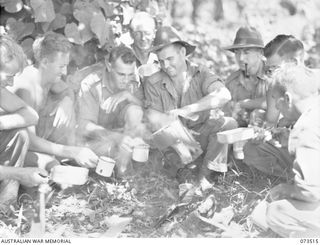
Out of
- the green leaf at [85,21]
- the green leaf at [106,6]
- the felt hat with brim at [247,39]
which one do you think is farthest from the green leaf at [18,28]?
the felt hat with brim at [247,39]

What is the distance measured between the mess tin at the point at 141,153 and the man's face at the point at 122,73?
1.22ft

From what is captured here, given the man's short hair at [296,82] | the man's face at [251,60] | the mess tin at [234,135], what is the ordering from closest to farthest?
the man's short hair at [296,82], the mess tin at [234,135], the man's face at [251,60]

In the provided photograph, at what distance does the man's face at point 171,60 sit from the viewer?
12.8ft

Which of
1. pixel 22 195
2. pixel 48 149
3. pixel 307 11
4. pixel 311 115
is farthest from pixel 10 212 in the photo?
pixel 307 11

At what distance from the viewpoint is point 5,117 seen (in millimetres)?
3660

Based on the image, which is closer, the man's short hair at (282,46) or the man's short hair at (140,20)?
the man's short hair at (282,46)

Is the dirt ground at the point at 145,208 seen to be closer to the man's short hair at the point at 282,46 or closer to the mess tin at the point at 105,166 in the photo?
the mess tin at the point at 105,166

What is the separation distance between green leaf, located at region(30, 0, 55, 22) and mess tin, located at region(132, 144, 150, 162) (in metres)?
0.96

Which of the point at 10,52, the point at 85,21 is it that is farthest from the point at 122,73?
the point at 10,52

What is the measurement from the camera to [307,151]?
348 centimetres

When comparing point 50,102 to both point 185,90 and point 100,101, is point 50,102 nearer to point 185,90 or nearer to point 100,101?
point 100,101

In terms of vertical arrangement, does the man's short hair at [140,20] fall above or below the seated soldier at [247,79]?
above

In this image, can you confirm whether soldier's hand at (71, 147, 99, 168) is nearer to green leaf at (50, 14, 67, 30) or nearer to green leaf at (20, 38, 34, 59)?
green leaf at (20, 38, 34, 59)

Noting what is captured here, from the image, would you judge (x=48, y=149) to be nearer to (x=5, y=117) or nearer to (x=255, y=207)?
(x=5, y=117)
